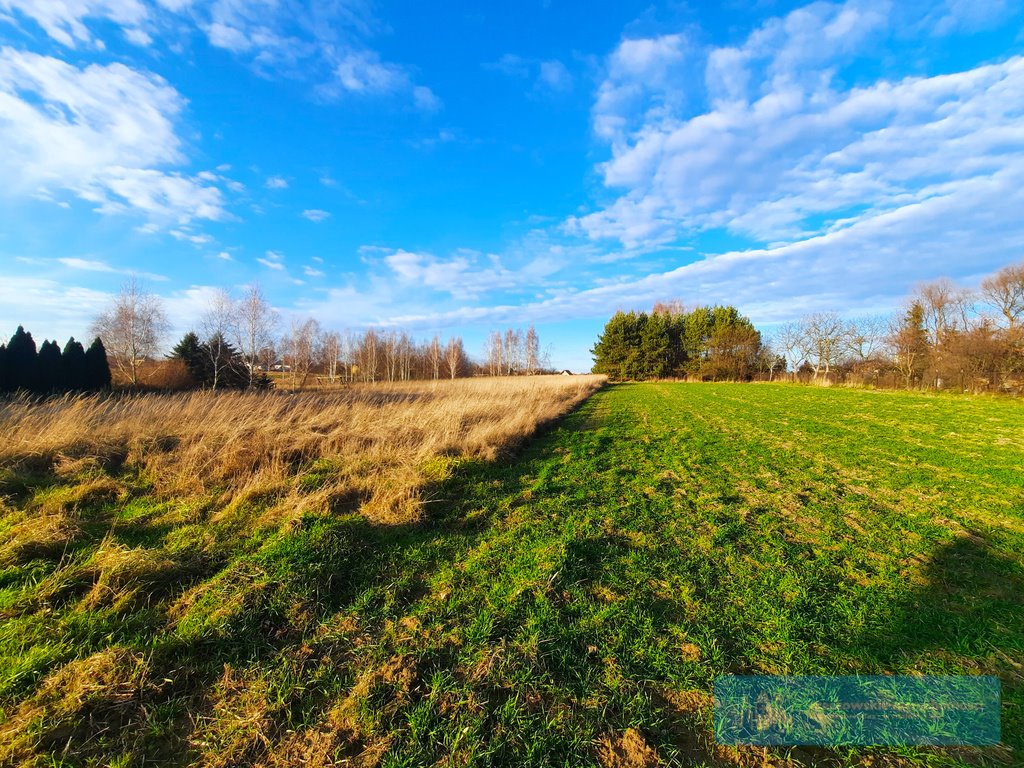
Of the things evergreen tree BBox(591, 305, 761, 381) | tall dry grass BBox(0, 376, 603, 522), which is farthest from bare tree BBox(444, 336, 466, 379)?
tall dry grass BBox(0, 376, 603, 522)

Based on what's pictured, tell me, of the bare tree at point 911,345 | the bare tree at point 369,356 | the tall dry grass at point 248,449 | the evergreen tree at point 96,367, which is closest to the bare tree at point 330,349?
the bare tree at point 369,356

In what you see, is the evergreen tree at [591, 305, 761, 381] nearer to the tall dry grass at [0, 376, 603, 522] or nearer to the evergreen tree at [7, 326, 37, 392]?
the tall dry grass at [0, 376, 603, 522]

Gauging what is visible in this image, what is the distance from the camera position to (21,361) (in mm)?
20859

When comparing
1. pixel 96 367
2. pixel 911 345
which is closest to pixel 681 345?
pixel 911 345

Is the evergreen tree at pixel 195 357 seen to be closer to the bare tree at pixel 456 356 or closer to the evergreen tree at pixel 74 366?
the evergreen tree at pixel 74 366

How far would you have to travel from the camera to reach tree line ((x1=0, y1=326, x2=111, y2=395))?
66.7 feet

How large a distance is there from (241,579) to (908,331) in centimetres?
4937

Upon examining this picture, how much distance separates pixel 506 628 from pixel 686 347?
55764 mm

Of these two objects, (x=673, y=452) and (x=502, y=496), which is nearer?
(x=502, y=496)

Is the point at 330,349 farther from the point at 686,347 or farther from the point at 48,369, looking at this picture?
the point at 686,347

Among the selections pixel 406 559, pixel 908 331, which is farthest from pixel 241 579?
pixel 908 331

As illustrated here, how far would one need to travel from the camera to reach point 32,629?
266cm

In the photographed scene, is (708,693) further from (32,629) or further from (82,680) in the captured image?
(32,629)

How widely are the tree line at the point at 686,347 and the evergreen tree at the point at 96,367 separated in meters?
49.9
